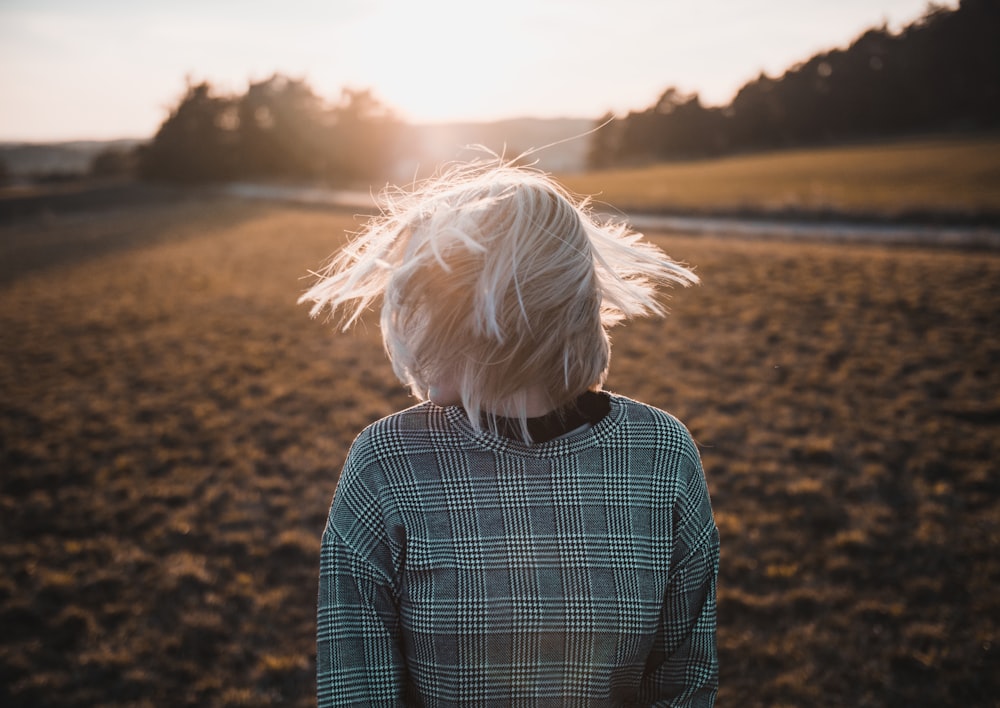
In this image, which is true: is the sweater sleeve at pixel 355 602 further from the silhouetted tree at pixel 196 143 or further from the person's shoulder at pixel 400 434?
the silhouetted tree at pixel 196 143

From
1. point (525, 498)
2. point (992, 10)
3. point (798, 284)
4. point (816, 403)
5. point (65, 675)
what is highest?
point (992, 10)

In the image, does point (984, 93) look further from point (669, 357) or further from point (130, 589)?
point (130, 589)

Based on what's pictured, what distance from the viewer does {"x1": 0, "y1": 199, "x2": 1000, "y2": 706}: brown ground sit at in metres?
3.15

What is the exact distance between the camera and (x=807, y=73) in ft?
95.9

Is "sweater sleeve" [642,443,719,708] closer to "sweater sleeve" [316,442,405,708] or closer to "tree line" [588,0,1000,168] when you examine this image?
"sweater sleeve" [316,442,405,708]

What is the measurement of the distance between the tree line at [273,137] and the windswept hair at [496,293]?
51.1m

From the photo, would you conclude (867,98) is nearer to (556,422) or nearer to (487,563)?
(556,422)

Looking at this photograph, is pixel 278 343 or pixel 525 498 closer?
pixel 525 498

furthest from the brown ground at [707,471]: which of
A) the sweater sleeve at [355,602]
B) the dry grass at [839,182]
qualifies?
the dry grass at [839,182]

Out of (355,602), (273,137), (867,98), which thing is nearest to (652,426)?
(355,602)

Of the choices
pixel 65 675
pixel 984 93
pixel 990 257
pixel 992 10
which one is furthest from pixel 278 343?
pixel 984 93

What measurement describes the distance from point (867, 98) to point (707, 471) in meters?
41.6

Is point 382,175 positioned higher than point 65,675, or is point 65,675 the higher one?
point 382,175

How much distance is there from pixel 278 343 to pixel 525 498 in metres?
8.38
